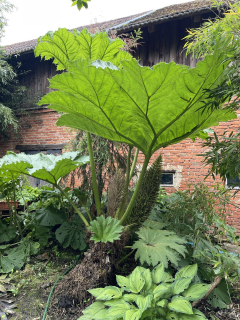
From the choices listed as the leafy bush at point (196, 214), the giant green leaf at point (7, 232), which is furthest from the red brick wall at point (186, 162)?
the giant green leaf at point (7, 232)

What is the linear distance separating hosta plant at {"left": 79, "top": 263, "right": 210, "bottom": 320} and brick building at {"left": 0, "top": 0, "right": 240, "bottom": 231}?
3.46 metres

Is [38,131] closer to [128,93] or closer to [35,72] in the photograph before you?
[35,72]

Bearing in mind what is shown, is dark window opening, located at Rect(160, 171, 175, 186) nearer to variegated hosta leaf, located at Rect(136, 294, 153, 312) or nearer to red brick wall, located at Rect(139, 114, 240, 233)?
red brick wall, located at Rect(139, 114, 240, 233)

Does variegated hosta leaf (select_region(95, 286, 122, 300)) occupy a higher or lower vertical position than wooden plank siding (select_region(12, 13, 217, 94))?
lower

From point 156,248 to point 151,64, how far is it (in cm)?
550

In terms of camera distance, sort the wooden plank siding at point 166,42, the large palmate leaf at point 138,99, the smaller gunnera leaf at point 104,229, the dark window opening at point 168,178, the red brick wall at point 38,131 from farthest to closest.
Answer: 1. the red brick wall at point 38,131
2. the wooden plank siding at point 166,42
3. the dark window opening at point 168,178
4. the smaller gunnera leaf at point 104,229
5. the large palmate leaf at point 138,99

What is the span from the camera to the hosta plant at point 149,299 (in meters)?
1.42

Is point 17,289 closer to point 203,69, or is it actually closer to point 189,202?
point 189,202

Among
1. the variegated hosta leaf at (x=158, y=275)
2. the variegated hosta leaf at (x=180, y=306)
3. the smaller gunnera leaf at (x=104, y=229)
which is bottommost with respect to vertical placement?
the variegated hosta leaf at (x=180, y=306)

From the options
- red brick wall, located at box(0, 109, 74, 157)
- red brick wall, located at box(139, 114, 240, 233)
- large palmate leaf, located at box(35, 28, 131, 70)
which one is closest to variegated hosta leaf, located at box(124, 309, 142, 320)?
large palmate leaf, located at box(35, 28, 131, 70)

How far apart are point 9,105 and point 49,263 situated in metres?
6.89

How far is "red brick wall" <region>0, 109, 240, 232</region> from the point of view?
5073mm

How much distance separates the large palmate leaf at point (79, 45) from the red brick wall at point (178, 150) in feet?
5.34

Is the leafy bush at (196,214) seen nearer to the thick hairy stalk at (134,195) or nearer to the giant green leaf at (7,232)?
the thick hairy stalk at (134,195)
